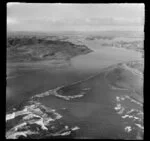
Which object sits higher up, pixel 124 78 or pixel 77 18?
pixel 77 18

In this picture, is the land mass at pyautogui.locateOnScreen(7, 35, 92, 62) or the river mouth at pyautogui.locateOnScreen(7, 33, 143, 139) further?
the land mass at pyautogui.locateOnScreen(7, 35, 92, 62)

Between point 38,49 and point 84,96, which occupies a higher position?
point 38,49

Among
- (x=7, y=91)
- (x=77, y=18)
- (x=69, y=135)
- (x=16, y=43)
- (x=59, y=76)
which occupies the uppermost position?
(x=77, y=18)

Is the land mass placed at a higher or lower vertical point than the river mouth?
higher

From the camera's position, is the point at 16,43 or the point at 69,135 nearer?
the point at 69,135

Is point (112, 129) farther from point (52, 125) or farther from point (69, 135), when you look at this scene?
point (52, 125)

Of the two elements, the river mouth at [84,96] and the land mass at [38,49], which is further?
the land mass at [38,49]

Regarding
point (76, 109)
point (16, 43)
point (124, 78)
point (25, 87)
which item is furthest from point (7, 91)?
point (124, 78)

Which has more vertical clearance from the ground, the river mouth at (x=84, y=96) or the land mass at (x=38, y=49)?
the land mass at (x=38, y=49)
